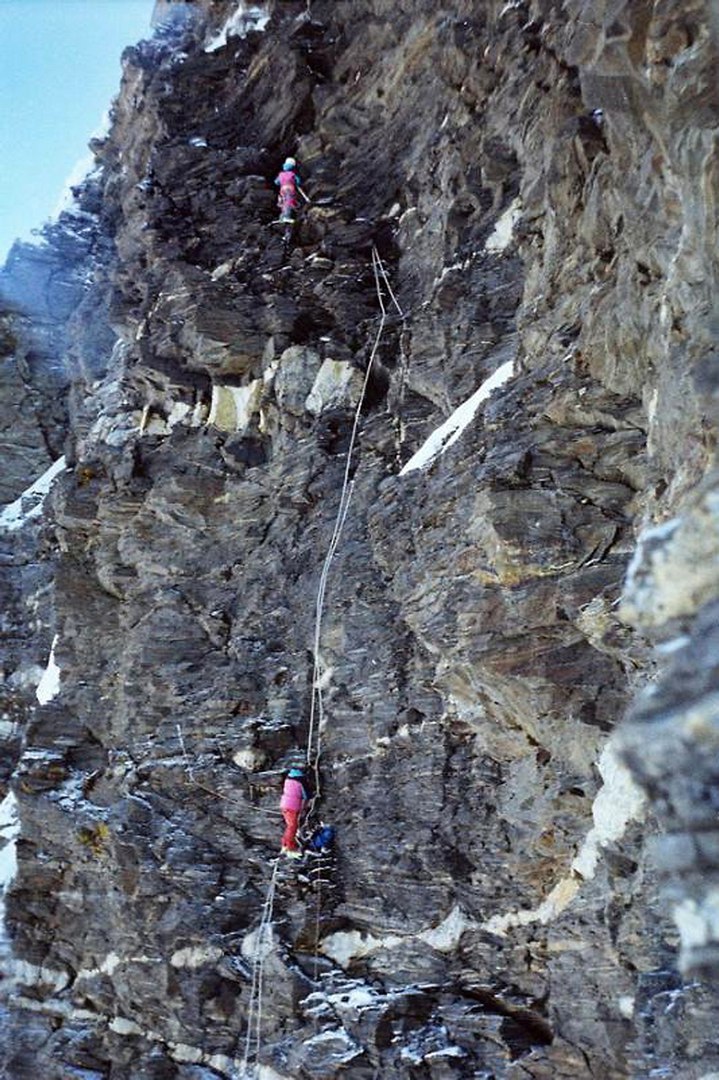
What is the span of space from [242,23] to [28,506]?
11.9 metres

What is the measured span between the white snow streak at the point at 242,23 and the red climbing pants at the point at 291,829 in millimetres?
15974

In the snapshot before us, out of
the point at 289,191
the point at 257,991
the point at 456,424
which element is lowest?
the point at 257,991

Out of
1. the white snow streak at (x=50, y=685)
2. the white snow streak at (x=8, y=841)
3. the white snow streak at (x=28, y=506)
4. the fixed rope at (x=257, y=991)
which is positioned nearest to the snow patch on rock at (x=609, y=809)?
the fixed rope at (x=257, y=991)

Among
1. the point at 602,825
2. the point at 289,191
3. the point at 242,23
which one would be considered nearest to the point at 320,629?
the point at 602,825

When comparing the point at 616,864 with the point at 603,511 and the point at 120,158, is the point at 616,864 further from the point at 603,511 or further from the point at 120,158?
the point at 120,158

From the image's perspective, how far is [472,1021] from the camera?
30.3 ft

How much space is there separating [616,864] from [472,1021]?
2.49 metres

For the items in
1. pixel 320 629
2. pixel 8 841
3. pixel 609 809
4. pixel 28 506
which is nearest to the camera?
pixel 609 809

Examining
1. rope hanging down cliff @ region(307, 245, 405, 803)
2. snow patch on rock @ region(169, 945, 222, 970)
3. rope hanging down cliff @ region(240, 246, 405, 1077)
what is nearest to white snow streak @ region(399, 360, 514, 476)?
rope hanging down cliff @ region(307, 245, 405, 803)

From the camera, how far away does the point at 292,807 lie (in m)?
11.4

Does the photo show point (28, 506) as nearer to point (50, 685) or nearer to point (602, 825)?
point (50, 685)

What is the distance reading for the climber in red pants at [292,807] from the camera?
1144 cm

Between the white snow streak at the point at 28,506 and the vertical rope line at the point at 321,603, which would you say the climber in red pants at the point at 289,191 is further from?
the white snow streak at the point at 28,506

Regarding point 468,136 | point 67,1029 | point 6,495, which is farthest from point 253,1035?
point 6,495
